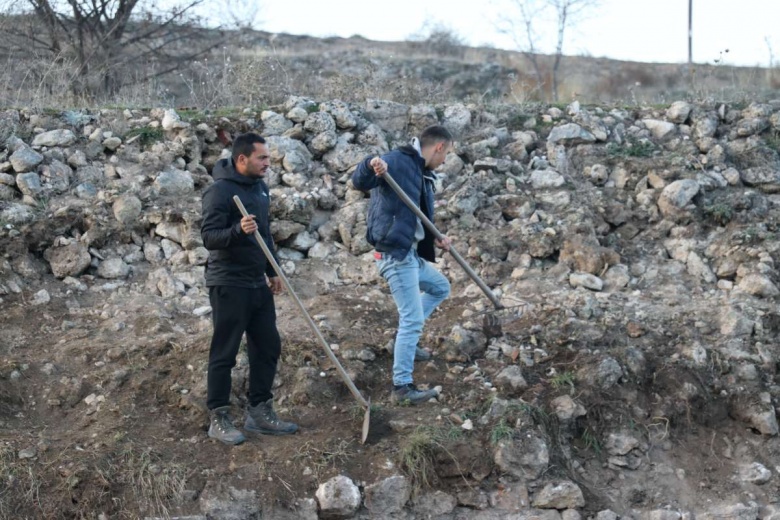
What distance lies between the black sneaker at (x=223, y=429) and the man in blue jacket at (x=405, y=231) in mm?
1040

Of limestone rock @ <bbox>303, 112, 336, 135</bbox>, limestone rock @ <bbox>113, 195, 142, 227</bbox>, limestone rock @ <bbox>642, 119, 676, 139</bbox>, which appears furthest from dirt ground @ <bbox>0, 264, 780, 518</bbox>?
limestone rock @ <bbox>642, 119, 676, 139</bbox>

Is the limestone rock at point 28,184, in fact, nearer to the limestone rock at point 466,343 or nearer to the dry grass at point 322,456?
the dry grass at point 322,456

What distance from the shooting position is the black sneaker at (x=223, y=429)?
4633 millimetres

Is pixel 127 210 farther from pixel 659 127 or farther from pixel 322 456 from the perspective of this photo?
pixel 659 127

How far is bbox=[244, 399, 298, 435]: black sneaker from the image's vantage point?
477 cm

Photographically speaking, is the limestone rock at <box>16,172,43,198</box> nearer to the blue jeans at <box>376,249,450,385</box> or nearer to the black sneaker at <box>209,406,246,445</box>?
the black sneaker at <box>209,406,246,445</box>

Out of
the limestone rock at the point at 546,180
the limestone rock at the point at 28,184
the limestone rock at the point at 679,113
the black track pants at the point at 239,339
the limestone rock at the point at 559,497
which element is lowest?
the limestone rock at the point at 559,497

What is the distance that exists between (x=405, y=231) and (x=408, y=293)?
A: 0.37 m

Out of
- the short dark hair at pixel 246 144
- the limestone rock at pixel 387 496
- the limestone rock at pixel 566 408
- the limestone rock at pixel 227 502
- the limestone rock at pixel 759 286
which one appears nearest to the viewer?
the limestone rock at pixel 227 502

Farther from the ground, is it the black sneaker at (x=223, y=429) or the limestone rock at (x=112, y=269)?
the limestone rock at (x=112, y=269)

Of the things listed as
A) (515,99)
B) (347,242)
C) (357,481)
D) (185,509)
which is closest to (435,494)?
(357,481)

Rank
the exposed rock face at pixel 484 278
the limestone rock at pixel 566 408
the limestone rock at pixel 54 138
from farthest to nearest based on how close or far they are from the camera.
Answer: the limestone rock at pixel 54 138 < the limestone rock at pixel 566 408 < the exposed rock face at pixel 484 278

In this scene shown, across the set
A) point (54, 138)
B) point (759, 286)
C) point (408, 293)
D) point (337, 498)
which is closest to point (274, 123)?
point (54, 138)

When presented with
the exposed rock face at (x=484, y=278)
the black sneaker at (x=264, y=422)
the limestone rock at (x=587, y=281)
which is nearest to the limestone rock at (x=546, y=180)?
the exposed rock face at (x=484, y=278)
